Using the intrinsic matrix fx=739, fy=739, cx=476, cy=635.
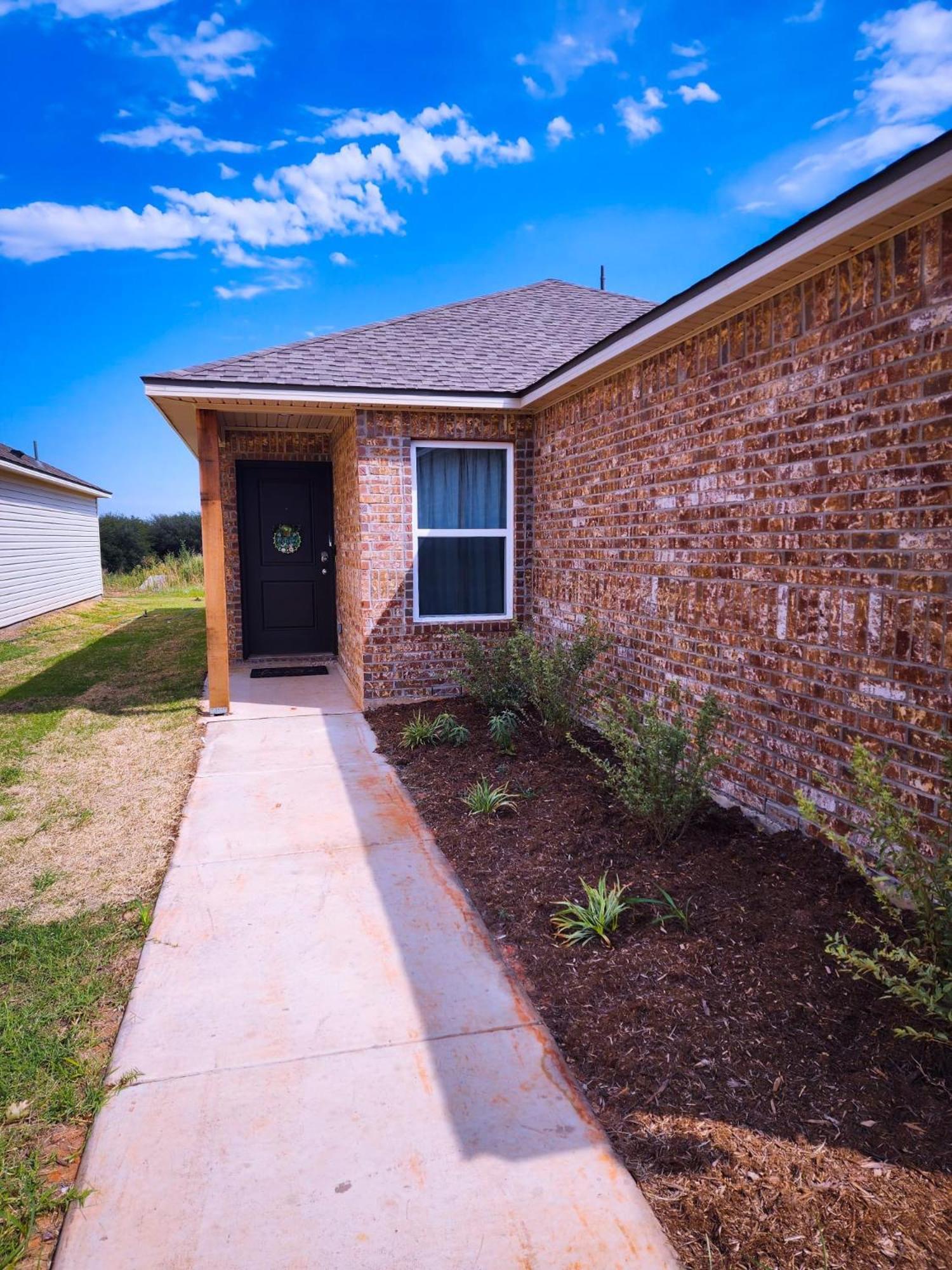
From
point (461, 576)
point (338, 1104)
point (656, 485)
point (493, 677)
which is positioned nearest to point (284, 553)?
point (461, 576)

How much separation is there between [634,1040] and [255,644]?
8406 millimetres

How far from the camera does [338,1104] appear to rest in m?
2.20

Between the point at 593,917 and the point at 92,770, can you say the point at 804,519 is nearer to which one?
the point at 593,917

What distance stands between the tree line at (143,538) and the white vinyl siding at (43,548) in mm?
4944

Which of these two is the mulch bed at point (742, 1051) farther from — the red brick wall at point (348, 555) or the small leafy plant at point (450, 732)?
the red brick wall at point (348, 555)

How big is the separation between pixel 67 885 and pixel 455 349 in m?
6.27

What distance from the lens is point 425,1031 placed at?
253 centimetres

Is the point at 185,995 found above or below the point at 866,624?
below

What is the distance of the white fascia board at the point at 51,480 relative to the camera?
13.5 m

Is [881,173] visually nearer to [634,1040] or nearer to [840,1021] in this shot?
[840,1021]

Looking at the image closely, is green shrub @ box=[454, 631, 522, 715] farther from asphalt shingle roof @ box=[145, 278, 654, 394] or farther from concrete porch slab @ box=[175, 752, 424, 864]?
asphalt shingle roof @ box=[145, 278, 654, 394]

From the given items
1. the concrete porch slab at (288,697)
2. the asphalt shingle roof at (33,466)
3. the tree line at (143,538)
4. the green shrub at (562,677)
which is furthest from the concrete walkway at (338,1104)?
the tree line at (143,538)

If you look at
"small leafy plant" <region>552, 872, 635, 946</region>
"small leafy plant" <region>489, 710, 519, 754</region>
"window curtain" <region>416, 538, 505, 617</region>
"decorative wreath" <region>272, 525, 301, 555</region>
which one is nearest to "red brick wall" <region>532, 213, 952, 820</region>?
"small leafy plant" <region>489, 710, 519, 754</region>

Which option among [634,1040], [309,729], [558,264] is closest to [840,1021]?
[634,1040]
